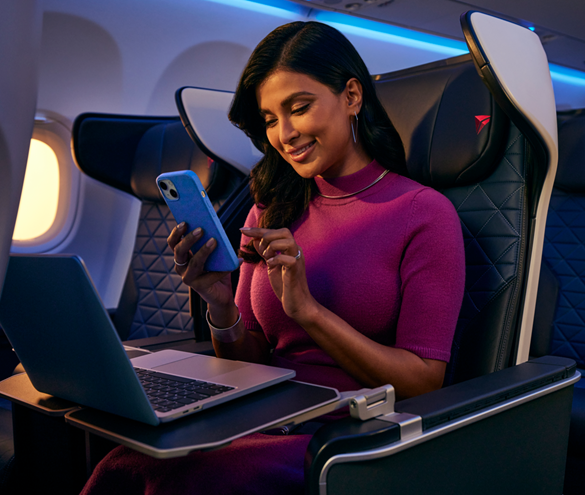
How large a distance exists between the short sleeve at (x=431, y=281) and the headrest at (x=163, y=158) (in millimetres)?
1199

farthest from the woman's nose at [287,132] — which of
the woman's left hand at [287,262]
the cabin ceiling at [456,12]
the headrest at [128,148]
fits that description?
the cabin ceiling at [456,12]

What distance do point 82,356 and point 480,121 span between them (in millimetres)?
864

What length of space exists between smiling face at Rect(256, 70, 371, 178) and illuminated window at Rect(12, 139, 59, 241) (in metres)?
2.40

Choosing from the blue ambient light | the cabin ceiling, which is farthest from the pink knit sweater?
the blue ambient light

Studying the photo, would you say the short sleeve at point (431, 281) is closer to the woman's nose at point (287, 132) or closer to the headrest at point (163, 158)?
the woman's nose at point (287, 132)

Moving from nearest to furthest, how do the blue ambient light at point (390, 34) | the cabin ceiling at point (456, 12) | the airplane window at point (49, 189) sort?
the airplane window at point (49, 189) → the cabin ceiling at point (456, 12) → the blue ambient light at point (390, 34)

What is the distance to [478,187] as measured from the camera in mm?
1154

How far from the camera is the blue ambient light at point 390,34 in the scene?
462cm

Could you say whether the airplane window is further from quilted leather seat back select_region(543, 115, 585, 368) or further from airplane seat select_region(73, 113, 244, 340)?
quilted leather seat back select_region(543, 115, 585, 368)

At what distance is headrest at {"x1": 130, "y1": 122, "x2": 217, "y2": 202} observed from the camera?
214 centimetres

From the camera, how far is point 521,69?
0.99 metres

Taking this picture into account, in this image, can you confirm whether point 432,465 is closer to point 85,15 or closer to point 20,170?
point 20,170

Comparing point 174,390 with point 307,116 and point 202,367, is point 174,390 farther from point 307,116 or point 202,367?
point 307,116

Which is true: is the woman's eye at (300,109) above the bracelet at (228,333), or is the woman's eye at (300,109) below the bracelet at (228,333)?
above
